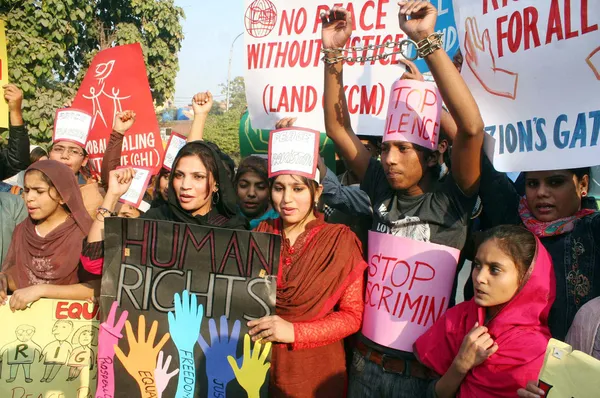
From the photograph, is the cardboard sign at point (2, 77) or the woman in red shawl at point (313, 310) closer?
the woman in red shawl at point (313, 310)

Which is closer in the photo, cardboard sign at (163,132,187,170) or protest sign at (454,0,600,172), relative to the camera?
protest sign at (454,0,600,172)

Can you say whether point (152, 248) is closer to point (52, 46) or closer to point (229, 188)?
point (229, 188)

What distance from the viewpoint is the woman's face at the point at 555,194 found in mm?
2748

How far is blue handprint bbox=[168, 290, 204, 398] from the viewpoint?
10.1 feet

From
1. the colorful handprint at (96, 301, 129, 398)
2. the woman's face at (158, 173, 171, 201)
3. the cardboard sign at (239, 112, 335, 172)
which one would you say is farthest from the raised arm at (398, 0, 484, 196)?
the cardboard sign at (239, 112, 335, 172)

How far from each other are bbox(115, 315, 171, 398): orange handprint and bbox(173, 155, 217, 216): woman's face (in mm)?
676

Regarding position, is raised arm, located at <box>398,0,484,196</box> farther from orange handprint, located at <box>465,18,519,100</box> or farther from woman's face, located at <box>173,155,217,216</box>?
woman's face, located at <box>173,155,217,216</box>

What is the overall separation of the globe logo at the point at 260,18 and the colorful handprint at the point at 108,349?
2.34 m

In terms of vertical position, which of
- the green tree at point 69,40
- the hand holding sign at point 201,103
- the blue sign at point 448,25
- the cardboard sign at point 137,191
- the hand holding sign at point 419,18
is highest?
the green tree at point 69,40

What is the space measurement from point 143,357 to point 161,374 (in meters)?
0.12

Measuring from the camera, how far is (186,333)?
3.08 m

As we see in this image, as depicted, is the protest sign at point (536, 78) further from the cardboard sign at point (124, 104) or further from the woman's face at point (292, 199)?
the cardboard sign at point (124, 104)

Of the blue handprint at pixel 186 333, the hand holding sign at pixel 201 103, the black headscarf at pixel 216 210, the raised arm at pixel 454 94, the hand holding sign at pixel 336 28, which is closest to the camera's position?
the raised arm at pixel 454 94

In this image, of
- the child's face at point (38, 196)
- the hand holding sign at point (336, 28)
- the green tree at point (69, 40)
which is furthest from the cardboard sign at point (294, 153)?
the green tree at point (69, 40)
